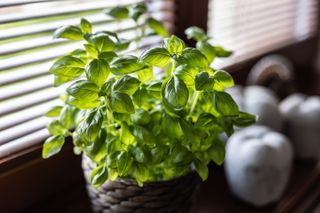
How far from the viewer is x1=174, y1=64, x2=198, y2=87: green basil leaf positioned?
20.4 inches

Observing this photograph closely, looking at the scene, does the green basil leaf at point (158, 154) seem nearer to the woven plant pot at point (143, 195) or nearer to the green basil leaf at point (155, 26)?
the woven plant pot at point (143, 195)

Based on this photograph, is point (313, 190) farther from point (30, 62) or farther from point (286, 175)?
point (30, 62)

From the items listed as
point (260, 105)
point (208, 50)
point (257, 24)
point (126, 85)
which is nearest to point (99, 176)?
point (126, 85)

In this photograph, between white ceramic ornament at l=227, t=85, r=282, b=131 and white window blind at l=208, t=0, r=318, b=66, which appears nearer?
white ceramic ornament at l=227, t=85, r=282, b=131

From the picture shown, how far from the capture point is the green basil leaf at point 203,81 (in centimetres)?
50

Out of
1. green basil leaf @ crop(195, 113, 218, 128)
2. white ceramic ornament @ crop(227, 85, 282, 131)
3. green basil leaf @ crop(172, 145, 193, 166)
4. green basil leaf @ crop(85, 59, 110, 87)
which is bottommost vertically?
white ceramic ornament @ crop(227, 85, 282, 131)

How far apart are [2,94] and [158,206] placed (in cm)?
31

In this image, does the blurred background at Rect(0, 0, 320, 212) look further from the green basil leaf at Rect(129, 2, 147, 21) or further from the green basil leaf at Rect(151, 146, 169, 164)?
the green basil leaf at Rect(151, 146, 169, 164)

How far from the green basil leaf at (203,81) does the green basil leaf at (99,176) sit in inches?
7.1

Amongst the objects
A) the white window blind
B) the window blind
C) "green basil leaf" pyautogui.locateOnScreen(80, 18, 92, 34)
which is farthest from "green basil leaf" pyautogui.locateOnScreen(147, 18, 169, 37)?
the white window blind

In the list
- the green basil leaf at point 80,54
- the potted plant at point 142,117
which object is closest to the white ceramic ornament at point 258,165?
the potted plant at point 142,117

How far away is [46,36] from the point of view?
71 cm

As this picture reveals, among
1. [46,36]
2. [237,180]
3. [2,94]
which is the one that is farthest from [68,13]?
[237,180]

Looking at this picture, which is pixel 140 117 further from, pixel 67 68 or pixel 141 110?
pixel 67 68
